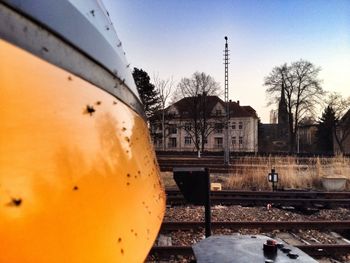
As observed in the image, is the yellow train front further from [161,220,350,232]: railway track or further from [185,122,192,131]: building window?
[185,122,192,131]: building window

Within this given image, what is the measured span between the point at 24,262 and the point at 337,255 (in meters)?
5.78

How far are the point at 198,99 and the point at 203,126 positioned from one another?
448cm

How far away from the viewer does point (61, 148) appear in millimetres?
843

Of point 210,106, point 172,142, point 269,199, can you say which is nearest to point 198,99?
point 210,106

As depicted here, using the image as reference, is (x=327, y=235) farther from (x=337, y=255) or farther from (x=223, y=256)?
(x=223, y=256)

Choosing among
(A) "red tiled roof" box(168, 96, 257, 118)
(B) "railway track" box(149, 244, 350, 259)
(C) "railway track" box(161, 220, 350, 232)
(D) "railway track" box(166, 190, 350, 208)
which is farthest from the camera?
(A) "red tiled roof" box(168, 96, 257, 118)

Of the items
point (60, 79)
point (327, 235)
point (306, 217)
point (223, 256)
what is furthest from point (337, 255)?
point (60, 79)

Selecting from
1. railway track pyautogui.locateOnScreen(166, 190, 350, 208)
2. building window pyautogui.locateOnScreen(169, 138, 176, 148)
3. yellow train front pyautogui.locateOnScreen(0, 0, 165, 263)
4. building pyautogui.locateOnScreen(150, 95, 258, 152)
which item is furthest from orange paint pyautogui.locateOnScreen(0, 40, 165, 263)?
building window pyautogui.locateOnScreen(169, 138, 176, 148)

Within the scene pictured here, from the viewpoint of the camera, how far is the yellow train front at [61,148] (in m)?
0.74

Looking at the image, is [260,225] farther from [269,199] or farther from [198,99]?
[198,99]

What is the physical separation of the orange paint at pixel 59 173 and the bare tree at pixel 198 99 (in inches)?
1965

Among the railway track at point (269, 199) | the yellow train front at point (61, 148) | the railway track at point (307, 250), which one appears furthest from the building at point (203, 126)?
the yellow train front at point (61, 148)

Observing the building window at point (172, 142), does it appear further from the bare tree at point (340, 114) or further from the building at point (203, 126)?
the bare tree at point (340, 114)

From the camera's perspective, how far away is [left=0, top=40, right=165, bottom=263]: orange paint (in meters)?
0.73
